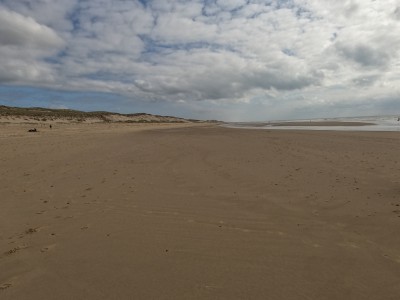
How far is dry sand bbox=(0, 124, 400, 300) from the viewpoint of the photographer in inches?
140

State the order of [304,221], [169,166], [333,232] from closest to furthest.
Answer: [333,232]
[304,221]
[169,166]

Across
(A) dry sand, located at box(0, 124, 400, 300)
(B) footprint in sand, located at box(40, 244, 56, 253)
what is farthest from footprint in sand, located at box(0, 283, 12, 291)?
(B) footprint in sand, located at box(40, 244, 56, 253)

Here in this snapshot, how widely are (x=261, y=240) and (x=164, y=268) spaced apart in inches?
64.4

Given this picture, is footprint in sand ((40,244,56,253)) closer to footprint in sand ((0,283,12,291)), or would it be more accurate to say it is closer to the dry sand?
the dry sand

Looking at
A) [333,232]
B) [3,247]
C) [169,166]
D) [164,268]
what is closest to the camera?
[164,268]

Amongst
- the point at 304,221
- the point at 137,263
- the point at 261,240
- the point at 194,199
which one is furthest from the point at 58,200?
the point at 304,221

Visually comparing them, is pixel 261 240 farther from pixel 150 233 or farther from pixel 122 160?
pixel 122 160

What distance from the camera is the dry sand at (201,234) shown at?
11.7 feet

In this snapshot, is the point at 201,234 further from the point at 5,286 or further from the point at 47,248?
the point at 5,286

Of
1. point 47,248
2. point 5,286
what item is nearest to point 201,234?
point 47,248

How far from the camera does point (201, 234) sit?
5.05 meters

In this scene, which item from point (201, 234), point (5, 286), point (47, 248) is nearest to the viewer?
point (5, 286)

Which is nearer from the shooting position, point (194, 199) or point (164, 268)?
point (164, 268)

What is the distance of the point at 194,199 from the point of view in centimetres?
701
